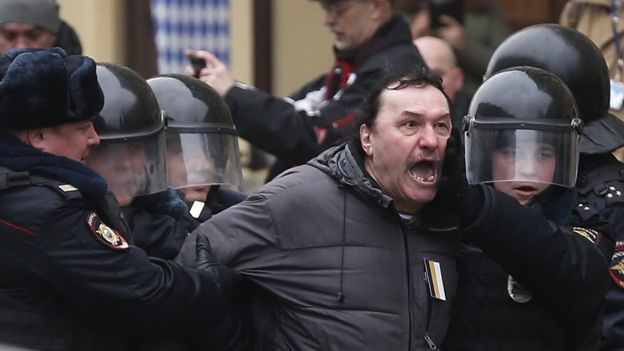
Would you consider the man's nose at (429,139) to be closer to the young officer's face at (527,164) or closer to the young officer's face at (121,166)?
the young officer's face at (527,164)

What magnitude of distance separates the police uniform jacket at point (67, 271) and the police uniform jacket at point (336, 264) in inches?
14.1

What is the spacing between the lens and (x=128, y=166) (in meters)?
5.06

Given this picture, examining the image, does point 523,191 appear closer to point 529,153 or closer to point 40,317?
point 529,153

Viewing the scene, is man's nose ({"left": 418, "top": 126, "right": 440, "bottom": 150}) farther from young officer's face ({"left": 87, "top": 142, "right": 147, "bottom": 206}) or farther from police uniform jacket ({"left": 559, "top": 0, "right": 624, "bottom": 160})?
police uniform jacket ({"left": 559, "top": 0, "right": 624, "bottom": 160})

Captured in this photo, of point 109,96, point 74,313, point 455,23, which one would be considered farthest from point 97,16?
point 74,313

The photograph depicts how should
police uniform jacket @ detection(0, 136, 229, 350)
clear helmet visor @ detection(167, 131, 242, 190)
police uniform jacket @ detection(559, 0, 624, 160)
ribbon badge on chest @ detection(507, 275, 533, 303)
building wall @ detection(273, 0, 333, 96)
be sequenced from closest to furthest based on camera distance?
police uniform jacket @ detection(0, 136, 229, 350)
ribbon badge on chest @ detection(507, 275, 533, 303)
clear helmet visor @ detection(167, 131, 242, 190)
police uniform jacket @ detection(559, 0, 624, 160)
building wall @ detection(273, 0, 333, 96)

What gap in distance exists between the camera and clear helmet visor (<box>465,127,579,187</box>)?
508 centimetres

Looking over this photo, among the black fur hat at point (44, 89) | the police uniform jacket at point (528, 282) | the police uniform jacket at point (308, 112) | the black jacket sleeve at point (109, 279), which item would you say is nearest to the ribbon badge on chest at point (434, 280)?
the police uniform jacket at point (528, 282)

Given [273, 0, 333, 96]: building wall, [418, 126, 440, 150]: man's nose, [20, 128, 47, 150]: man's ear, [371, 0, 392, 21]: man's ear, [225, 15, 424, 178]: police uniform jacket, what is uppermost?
[20, 128, 47, 150]: man's ear

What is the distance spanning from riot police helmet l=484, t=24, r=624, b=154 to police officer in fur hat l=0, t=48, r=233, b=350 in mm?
1595

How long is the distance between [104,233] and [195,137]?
1.04m

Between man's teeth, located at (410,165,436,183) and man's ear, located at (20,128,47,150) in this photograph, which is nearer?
man's ear, located at (20,128,47,150)

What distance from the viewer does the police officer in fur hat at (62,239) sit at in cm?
442

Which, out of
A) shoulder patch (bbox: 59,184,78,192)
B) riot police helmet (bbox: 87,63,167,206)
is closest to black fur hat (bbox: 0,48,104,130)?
shoulder patch (bbox: 59,184,78,192)
